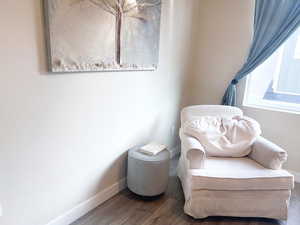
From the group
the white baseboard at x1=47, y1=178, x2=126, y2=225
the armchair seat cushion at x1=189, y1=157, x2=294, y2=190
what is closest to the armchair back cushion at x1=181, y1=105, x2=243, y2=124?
the armchair seat cushion at x1=189, y1=157, x2=294, y2=190

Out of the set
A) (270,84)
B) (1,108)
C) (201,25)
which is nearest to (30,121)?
(1,108)

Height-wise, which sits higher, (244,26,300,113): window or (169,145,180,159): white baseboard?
(244,26,300,113): window

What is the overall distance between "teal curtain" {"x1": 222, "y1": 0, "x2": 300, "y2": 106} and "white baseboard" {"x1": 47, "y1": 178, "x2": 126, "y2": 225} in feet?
6.57

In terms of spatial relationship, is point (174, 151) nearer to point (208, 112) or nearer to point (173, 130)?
point (173, 130)

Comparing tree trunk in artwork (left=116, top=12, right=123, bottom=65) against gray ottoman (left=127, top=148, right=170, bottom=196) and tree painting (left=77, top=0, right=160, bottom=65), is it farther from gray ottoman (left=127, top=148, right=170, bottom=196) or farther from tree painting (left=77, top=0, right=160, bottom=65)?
gray ottoman (left=127, top=148, right=170, bottom=196)

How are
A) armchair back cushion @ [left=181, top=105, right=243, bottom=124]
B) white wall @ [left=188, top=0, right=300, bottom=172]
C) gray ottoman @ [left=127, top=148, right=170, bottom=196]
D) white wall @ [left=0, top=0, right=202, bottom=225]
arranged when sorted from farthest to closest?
white wall @ [left=188, top=0, right=300, bottom=172] < armchair back cushion @ [left=181, top=105, right=243, bottom=124] < gray ottoman @ [left=127, top=148, right=170, bottom=196] < white wall @ [left=0, top=0, right=202, bottom=225]

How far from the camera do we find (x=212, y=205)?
199 centimetres

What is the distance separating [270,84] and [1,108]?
285 centimetres

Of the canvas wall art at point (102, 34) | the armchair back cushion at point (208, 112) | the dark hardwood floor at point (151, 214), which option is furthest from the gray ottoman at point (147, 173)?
the canvas wall art at point (102, 34)

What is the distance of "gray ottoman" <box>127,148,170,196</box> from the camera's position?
84.3 inches

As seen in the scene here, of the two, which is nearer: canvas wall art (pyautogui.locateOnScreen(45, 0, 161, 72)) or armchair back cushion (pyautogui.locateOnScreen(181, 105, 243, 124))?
canvas wall art (pyautogui.locateOnScreen(45, 0, 161, 72))

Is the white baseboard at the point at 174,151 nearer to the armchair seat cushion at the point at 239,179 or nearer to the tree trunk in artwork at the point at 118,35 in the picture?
the armchair seat cushion at the point at 239,179

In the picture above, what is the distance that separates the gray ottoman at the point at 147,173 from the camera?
2.14 meters

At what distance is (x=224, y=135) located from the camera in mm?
2385
